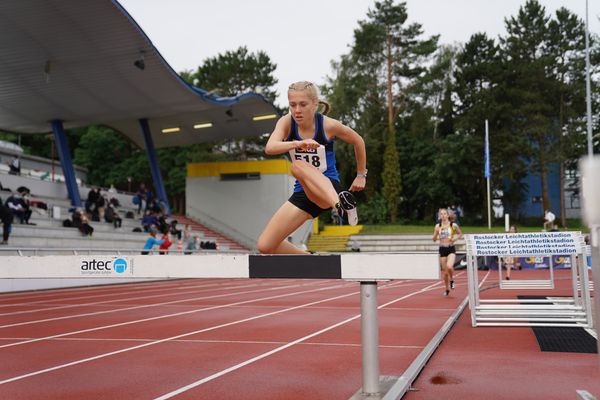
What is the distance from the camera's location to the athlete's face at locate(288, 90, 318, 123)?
4.38 metres

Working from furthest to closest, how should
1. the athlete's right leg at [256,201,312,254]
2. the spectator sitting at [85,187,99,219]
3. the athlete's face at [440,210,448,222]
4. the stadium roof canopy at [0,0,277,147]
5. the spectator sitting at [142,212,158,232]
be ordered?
the spectator sitting at [142,212,158,232] < the spectator sitting at [85,187,99,219] < the stadium roof canopy at [0,0,277,147] < the athlete's face at [440,210,448,222] < the athlete's right leg at [256,201,312,254]

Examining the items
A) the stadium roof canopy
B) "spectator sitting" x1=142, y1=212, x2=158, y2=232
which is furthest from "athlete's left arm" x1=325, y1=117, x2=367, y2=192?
"spectator sitting" x1=142, y1=212, x2=158, y2=232

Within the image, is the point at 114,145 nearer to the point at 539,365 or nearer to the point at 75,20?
A: the point at 75,20

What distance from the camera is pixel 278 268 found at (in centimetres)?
417

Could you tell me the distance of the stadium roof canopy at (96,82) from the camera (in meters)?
19.3

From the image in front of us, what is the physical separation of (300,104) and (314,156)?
1.25 feet

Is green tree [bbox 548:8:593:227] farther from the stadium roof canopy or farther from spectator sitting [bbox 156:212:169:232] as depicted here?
spectator sitting [bbox 156:212:169:232]

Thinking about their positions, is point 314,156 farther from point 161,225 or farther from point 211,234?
point 211,234

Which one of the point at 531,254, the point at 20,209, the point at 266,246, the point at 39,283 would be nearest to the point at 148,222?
the point at 20,209

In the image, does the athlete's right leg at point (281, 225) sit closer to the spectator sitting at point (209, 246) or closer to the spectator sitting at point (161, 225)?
the spectator sitting at point (209, 246)

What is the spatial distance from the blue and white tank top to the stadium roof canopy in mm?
15970

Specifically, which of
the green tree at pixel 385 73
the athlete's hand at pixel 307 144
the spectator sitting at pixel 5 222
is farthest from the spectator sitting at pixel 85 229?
the green tree at pixel 385 73

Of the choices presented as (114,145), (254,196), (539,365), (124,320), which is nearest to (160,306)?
(124,320)

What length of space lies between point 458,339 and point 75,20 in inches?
640
